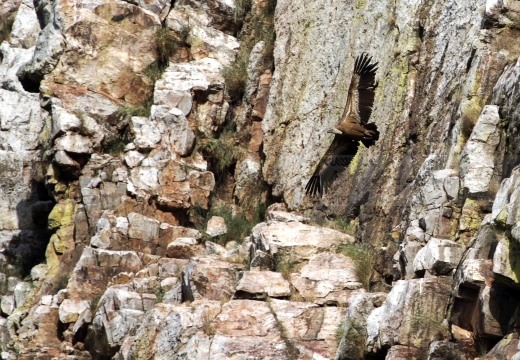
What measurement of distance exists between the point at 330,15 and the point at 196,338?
24.8 feet

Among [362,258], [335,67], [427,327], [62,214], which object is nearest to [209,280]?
[362,258]

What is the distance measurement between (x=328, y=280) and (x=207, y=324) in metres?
1.63

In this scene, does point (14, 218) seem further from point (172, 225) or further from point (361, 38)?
point (361, 38)

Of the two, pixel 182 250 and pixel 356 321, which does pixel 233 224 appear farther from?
pixel 356 321

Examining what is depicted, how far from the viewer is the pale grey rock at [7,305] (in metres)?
16.7

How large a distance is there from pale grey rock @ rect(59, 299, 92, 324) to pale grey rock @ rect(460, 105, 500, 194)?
708 centimetres

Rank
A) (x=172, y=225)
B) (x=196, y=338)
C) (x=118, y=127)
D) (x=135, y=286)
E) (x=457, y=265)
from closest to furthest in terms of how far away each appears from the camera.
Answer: (x=457, y=265)
(x=196, y=338)
(x=135, y=286)
(x=172, y=225)
(x=118, y=127)

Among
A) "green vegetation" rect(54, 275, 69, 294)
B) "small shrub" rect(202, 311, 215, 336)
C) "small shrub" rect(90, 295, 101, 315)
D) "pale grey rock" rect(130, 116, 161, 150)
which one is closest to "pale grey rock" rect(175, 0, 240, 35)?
"pale grey rock" rect(130, 116, 161, 150)

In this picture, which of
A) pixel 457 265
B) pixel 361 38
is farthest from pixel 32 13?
pixel 457 265

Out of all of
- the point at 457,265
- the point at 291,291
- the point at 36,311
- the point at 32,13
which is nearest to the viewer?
the point at 457,265

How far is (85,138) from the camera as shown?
56.5ft

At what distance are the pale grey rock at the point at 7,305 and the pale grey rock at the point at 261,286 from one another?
22.0 feet

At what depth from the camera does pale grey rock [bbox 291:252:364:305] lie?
1124 centimetres

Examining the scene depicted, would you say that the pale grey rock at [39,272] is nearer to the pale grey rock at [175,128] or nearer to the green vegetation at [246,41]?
the pale grey rock at [175,128]
